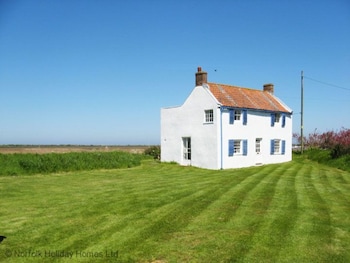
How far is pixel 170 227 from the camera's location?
937cm

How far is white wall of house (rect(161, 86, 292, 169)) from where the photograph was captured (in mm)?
27547

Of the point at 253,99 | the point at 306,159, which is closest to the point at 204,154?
the point at 253,99

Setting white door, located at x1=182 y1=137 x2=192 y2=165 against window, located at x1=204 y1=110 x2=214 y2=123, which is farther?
white door, located at x1=182 y1=137 x2=192 y2=165

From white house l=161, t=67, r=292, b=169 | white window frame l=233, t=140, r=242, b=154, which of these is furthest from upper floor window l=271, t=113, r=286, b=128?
white window frame l=233, t=140, r=242, b=154

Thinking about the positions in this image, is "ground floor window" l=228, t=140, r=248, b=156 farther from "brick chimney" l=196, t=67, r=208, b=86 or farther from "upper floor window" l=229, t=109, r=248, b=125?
"brick chimney" l=196, t=67, r=208, b=86

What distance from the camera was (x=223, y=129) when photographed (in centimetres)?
2756

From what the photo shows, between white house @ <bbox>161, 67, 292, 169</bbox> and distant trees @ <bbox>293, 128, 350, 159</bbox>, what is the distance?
5154 millimetres

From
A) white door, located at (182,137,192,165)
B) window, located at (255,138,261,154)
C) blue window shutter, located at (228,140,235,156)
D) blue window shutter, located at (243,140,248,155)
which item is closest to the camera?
blue window shutter, located at (228,140,235,156)

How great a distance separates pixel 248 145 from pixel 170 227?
22.0 meters

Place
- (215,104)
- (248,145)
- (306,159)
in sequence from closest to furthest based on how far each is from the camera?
(215,104)
(248,145)
(306,159)

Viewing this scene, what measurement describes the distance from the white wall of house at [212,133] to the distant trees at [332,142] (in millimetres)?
5310

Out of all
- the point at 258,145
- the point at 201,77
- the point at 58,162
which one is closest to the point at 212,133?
the point at 201,77

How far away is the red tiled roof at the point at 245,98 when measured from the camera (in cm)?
2908

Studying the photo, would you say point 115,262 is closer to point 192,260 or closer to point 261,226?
point 192,260
